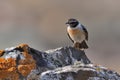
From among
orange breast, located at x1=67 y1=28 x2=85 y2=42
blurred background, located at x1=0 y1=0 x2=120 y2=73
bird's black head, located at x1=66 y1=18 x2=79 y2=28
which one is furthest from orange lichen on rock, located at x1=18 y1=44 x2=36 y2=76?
blurred background, located at x1=0 y1=0 x2=120 y2=73

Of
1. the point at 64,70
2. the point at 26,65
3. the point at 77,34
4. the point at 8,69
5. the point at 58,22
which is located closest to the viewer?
the point at 64,70

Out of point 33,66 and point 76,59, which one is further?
point 76,59

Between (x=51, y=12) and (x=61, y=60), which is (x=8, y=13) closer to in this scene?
(x=51, y=12)

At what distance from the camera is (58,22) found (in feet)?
136

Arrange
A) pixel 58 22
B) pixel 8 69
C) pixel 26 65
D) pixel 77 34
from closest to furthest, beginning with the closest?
pixel 8 69 < pixel 26 65 < pixel 77 34 < pixel 58 22

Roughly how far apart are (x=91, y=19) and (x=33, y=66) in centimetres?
3145

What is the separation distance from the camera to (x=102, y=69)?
954 centimetres

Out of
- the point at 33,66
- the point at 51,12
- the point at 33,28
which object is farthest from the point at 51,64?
the point at 51,12

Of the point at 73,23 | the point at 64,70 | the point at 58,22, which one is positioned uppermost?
the point at 73,23

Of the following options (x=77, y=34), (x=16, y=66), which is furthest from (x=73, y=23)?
(x=16, y=66)

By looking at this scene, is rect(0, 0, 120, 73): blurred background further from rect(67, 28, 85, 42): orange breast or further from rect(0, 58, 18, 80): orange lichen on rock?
rect(0, 58, 18, 80): orange lichen on rock

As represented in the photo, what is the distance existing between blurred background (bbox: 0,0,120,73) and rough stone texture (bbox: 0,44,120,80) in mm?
19404

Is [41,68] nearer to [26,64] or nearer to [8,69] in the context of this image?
[26,64]

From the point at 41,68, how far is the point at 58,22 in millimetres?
31691
